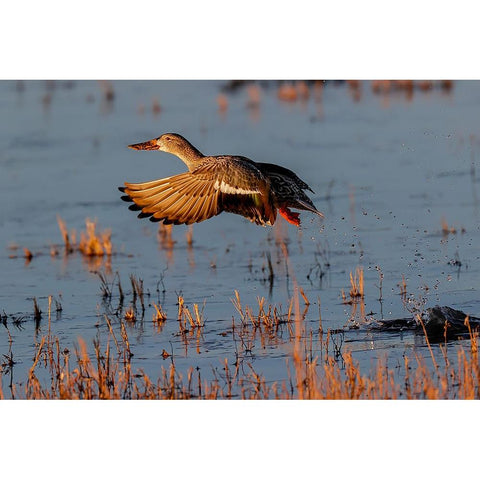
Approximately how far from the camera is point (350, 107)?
1497cm

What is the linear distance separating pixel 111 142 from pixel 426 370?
7250 millimetres

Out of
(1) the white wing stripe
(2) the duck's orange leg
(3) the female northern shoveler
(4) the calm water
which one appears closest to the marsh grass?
(4) the calm water

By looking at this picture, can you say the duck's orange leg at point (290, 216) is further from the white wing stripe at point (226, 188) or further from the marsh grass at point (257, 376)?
the marsh grass at point (257, 376)

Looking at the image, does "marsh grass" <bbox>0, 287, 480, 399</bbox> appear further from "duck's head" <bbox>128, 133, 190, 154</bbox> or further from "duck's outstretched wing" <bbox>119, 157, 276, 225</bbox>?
"duck's head" <bbox>128, 133, 190, 154</bbox>

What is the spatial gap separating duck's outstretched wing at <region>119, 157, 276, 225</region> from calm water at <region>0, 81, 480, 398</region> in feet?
3.87

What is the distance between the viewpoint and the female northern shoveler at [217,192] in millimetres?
7582

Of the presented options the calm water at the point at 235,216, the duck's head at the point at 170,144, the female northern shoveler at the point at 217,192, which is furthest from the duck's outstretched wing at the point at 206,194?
the calm water at the point at 235,216

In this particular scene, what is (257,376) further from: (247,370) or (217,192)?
(217,192)

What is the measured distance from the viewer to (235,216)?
13422 millimetres

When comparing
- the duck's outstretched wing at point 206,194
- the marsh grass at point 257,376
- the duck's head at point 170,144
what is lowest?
the marsh grass at point 257,376

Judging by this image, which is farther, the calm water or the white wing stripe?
the calm water

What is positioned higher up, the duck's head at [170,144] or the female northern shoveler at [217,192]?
the duck's head at [170,144]

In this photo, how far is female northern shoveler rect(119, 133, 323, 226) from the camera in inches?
299

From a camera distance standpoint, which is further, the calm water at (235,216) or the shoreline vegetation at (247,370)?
the calm water at (235,216)
